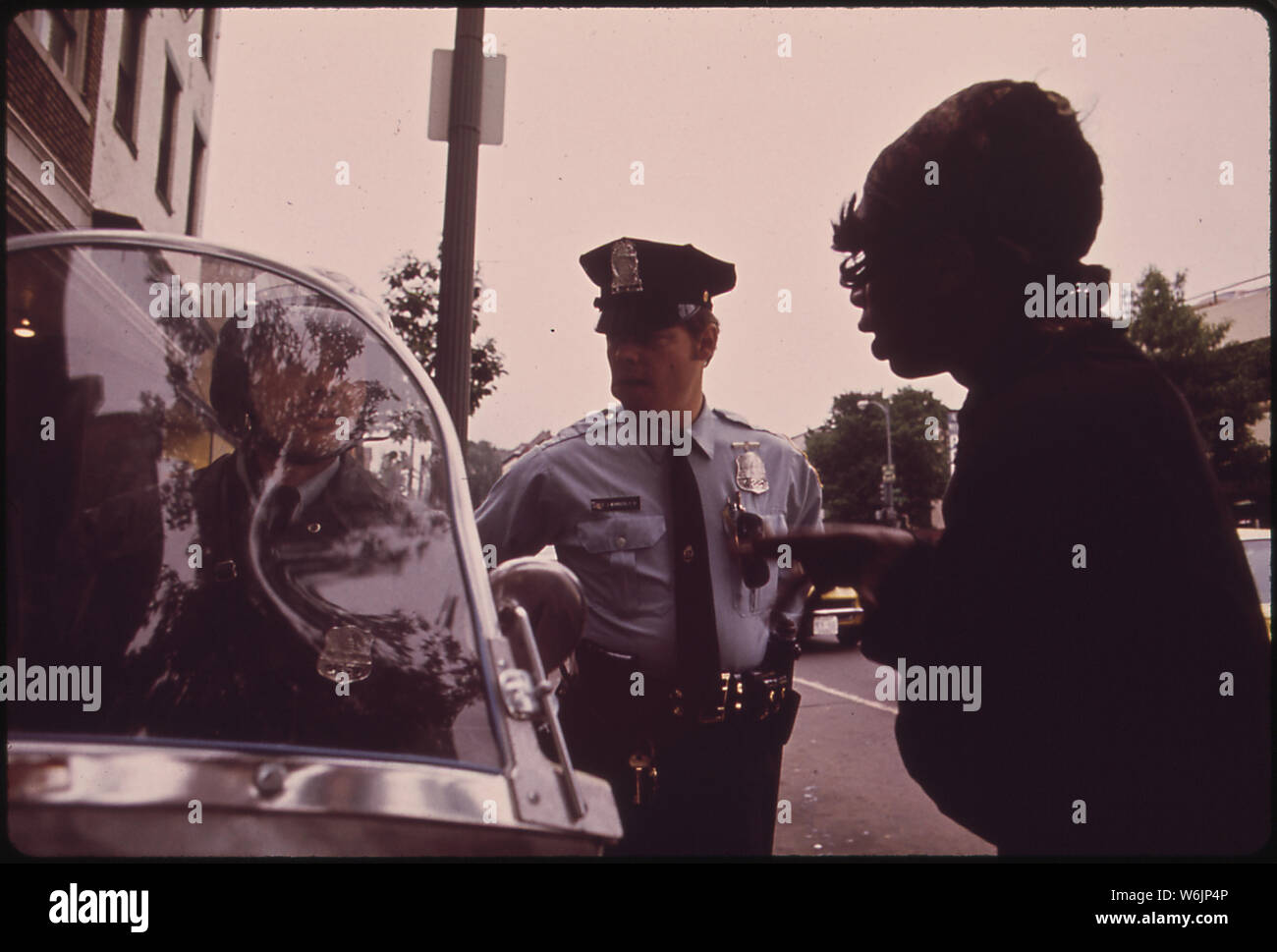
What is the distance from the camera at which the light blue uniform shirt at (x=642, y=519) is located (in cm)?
161

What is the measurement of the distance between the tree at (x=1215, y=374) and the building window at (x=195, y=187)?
1.41 metres

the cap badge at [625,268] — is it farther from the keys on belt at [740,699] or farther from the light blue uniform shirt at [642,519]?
the keys on belt at [740,699]

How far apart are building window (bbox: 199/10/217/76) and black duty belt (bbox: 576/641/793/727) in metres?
1.21

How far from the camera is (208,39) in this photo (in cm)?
127

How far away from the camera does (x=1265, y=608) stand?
1.06 metres

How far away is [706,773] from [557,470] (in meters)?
0.69

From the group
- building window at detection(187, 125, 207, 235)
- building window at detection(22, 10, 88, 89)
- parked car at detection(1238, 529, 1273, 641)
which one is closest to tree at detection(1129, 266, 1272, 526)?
parked car at detection(1238, 529, 1273, 641)

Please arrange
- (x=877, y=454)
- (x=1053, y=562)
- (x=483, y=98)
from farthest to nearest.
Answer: (x=483, y=98) → (x=877, y=454) → (x=1053, y=562)

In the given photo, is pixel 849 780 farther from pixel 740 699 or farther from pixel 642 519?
pixel 642 519

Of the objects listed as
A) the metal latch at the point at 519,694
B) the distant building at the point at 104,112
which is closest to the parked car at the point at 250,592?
the metal latch at the point at 519,694

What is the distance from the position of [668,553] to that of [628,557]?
9 centimetres

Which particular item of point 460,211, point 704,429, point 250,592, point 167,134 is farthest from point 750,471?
point 167,134
